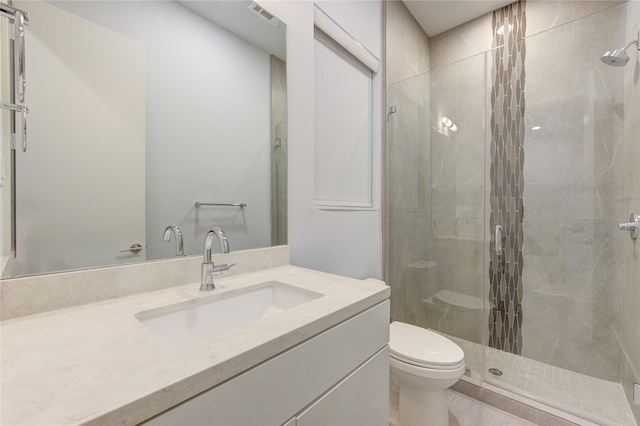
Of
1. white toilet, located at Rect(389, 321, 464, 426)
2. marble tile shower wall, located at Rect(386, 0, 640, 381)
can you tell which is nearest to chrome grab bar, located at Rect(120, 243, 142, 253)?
white toilet, located at Rect(389, 321, 464, 426)

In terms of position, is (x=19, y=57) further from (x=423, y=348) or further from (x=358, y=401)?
(x=423, y=348)

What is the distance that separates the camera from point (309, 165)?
143 centimetres

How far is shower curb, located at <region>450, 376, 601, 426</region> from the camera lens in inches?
55.5

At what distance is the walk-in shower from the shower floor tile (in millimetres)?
10

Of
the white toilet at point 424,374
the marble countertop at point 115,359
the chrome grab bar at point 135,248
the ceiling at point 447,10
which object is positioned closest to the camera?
the marble countertop at point 115,359

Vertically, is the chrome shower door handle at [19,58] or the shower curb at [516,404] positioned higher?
the chrome shower door handle at [19,58]

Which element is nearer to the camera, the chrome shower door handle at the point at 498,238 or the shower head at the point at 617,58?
the shower head at the point at 617,58

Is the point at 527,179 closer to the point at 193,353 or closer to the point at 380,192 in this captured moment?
the point at 380,192

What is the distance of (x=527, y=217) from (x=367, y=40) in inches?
67.9

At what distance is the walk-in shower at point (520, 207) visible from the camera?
175 centimetres

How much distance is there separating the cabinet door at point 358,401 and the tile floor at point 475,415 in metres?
0.87

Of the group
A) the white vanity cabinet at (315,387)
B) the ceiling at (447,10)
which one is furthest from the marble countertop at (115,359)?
the ceiling at (447,10)

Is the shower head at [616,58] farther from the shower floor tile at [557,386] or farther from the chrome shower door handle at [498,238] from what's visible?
the shower floor tile at [557,386]

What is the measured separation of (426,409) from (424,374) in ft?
0.78
